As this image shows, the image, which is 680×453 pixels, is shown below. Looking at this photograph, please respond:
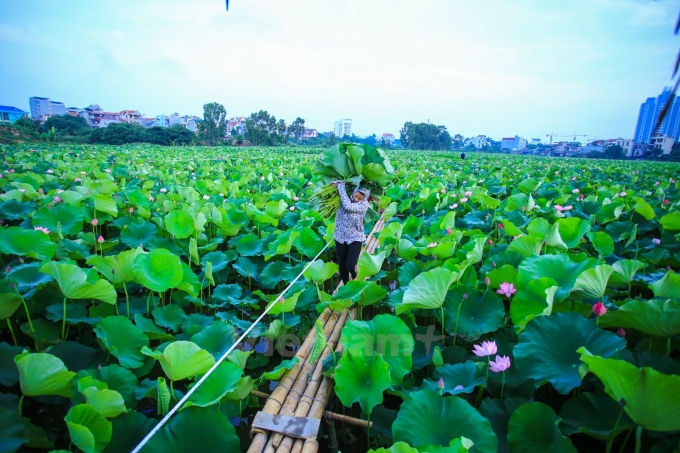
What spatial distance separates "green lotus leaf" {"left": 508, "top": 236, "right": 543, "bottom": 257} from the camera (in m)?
2.18

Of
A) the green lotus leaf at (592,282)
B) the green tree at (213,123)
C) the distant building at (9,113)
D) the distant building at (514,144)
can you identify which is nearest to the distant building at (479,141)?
the distant building at (514,144)

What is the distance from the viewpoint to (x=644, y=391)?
33.4 inches

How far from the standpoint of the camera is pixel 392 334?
4.99 feet

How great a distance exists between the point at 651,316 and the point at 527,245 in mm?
1038

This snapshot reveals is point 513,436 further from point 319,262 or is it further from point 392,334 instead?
point 319,262

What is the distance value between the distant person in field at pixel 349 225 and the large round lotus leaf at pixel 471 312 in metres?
1.03

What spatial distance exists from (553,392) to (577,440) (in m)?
0.18

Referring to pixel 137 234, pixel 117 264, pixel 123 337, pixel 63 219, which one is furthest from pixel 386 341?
pixel 63 219

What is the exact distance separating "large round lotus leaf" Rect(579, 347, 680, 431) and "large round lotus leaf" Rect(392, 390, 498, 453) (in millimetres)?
347

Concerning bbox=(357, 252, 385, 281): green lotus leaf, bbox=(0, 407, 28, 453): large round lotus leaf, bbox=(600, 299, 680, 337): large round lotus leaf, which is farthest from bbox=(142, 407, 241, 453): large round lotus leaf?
bbox=(600, 299, 680, 337): large round lotus leaf

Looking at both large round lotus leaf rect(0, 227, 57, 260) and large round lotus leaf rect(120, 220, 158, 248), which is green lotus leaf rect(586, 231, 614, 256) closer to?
large round lotus leaf rect(120, 220, 158, 248)

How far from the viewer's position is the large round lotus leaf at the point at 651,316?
1163mm

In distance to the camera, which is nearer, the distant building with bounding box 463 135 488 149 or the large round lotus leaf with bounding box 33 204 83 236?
the large round lotus leaf with bounding box 33 204 83 236

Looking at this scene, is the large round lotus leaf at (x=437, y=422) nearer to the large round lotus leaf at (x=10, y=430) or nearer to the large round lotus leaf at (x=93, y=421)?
the large round lotus leaf at (x=93, y=421)
